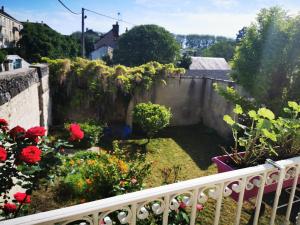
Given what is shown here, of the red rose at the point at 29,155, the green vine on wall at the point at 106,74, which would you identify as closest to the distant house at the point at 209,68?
the green vine on wall at the point at 106,74

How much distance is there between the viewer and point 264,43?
14.4ft

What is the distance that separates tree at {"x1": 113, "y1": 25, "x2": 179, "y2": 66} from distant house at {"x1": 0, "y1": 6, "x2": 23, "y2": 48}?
960 inches

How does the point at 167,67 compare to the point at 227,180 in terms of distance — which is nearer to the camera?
the point at 227,180

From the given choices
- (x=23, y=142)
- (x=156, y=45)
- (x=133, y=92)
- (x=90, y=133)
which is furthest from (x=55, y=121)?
(x=156, y=45)

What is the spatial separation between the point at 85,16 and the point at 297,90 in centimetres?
1444

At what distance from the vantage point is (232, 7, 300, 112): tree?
4.16 m

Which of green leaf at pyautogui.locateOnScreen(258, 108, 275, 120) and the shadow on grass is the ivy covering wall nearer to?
the shadow on grass

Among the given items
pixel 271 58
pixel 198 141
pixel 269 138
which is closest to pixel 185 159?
pixel 198 141

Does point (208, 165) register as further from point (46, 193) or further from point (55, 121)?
point (55, 121)

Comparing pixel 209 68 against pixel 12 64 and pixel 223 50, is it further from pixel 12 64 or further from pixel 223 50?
pixel 12 64

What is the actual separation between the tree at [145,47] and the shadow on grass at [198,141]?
17.8 meters

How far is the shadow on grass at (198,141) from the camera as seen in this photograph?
644 centimetres

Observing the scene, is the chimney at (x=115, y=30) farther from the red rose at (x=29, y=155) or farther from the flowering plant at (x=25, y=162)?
the red rose at (x=29, y=155)

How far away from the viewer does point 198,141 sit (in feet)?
25.2
